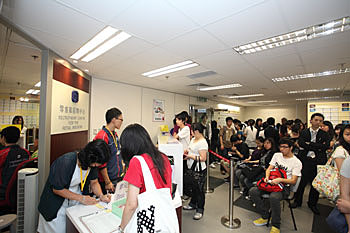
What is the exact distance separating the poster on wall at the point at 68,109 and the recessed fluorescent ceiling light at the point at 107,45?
2.28 feet

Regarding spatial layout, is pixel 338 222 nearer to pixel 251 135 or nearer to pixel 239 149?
pixel 239 149

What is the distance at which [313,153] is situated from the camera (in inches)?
121

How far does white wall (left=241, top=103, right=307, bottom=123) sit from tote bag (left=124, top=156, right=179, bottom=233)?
13.0 m

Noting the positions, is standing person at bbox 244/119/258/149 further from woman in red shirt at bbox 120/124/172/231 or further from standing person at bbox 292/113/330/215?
woman in red shirt at bbox 120/124/172/231

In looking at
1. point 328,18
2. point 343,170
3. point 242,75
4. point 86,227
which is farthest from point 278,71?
point 86,227

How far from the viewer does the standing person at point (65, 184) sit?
4.72 ft

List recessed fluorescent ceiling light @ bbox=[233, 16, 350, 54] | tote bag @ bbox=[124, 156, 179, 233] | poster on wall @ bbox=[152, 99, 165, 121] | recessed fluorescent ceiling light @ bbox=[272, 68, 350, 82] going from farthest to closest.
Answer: poster on wall @ bbox=[152, 99, 165, 121], recessed fluorescent ceiling light @ bbox=[272, 68, 350, 82], recessed fluorescent ceiling light @ bbox=[233, 16, 350, 54], tote bag @ bbox=[124, 156, 179, 233]

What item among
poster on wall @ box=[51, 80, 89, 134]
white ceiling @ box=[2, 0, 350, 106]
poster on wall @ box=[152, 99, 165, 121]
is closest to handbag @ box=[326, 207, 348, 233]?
white ceiling @ box=[2, 0, 350, 106]

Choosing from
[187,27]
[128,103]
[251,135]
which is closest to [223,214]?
[187,27]

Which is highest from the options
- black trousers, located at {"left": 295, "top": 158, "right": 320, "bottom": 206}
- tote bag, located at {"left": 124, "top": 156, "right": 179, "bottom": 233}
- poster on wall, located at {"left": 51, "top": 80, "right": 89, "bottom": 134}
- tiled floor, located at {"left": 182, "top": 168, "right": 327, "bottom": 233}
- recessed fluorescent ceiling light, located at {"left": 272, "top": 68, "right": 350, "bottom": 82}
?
recessed fluorescent ceiling light, located at {"left": 272, "top": 68, "right": 350, "bottom": 82}

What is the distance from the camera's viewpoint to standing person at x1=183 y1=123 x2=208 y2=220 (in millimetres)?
2672

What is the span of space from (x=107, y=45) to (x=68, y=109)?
1512 mm

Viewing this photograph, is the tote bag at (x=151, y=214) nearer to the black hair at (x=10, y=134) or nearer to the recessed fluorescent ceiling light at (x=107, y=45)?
the recessed fluorescent ceiling light at (x=107, y=45)

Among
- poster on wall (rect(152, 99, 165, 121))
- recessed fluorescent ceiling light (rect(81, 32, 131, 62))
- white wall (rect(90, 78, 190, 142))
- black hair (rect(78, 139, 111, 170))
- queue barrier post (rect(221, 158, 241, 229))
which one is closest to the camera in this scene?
black hair (rect(78, 139, 111, 170))
